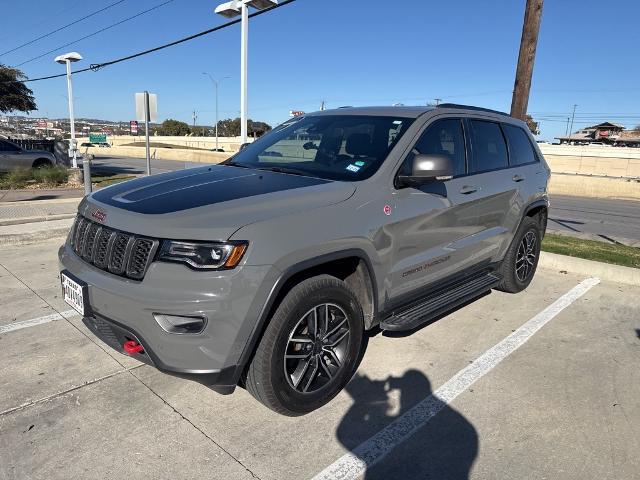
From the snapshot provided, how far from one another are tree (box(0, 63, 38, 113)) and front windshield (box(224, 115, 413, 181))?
25.8 m

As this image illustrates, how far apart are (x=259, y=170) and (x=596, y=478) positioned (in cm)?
283

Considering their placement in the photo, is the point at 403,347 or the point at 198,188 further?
the point at 403,347

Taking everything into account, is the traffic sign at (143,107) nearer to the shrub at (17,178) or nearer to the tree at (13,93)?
the shrub at (17,178)

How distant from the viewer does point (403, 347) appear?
4020 millimetres

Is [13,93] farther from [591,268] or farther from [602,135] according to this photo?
[602,135]

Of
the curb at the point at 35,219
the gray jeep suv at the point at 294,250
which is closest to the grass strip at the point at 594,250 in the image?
the gray jeep suv at the point at 294,250

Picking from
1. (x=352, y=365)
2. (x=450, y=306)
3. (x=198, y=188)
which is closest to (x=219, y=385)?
(x=352, y=365)

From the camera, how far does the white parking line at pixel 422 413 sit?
2.58m

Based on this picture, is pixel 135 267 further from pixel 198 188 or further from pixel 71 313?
pixel 71 313

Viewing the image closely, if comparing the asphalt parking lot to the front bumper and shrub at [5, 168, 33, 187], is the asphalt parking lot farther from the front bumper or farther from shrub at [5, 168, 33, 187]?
shrub at [5, 168, 33, 187]

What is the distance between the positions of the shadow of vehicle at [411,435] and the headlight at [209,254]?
4.00 feet

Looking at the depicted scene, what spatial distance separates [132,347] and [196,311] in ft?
1.78

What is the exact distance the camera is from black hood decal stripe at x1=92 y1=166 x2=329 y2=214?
282cm

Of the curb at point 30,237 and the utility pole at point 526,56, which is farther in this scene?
the utility pole at point 526,56
